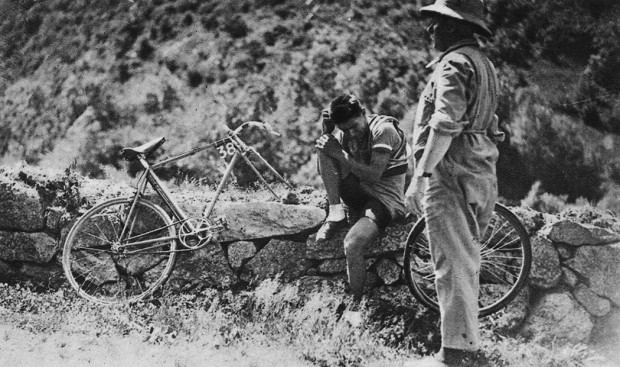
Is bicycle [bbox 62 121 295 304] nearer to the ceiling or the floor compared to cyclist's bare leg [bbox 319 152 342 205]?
nearer to the floor

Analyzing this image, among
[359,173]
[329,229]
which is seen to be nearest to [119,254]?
[329,229]

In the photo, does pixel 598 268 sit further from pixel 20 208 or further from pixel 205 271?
pixel 20 208

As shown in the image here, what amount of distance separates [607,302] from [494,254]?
1072 millimetres

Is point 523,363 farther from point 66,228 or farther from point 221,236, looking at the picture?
point 66,228

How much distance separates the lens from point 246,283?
597 cm

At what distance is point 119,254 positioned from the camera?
5863mm

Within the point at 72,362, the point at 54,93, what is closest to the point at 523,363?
the point at 72,362

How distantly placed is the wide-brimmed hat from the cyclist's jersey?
1.20 metres

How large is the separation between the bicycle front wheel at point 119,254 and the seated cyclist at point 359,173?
59.3 inches

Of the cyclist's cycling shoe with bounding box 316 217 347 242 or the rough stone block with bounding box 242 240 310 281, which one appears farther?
the rough stone block with bounding box 242 240 310 281

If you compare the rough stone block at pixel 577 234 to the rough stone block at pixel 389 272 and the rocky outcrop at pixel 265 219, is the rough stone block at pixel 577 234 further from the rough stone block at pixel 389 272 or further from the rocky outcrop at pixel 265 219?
the rocky outcrop at pixel 265 219

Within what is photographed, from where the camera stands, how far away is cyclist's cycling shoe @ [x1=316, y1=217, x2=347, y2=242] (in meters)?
5.51

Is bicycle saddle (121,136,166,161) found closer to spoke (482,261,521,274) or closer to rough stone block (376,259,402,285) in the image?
rough stone block (376,259,402,285)

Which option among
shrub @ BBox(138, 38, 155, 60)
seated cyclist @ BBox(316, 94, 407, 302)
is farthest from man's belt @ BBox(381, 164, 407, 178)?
shrub @ BBox(138, 38, 155, 60)
